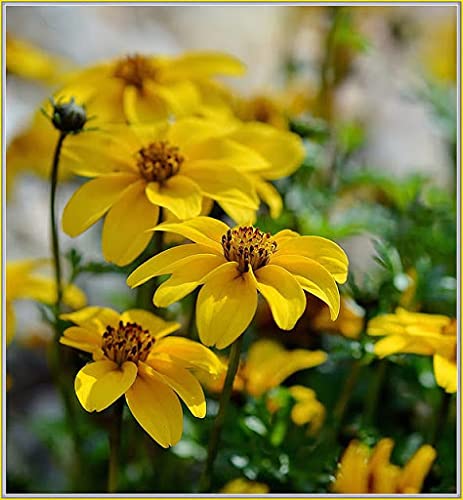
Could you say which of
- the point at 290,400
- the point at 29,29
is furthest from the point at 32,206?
the point at 290,400

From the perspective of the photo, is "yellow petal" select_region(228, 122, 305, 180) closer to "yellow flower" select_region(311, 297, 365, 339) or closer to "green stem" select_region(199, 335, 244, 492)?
"yellow flower" select_region(311, 297, 365, 339)

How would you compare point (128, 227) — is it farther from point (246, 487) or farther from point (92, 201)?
point (246, 487)

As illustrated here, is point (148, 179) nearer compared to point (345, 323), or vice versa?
point (148, 179)

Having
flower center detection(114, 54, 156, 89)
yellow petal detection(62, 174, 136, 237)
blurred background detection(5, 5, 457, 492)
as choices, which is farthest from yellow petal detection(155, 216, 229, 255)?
flower center detection(114, 54, 156, 89)

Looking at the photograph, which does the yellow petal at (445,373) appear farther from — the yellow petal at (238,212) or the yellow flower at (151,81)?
the yellow flower at (151,81)

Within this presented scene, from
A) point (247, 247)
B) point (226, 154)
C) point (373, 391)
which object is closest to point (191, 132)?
point (226, 154)

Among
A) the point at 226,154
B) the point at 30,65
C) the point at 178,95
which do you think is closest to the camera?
the point at 226,154
